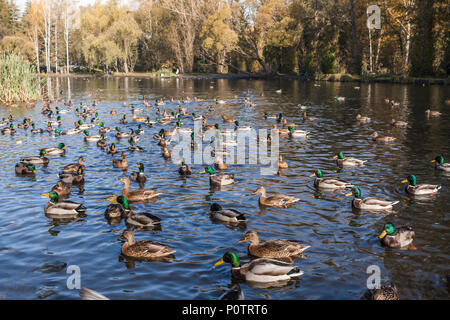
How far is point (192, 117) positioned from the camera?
33719mm

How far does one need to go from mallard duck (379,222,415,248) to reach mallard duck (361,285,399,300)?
267 cm

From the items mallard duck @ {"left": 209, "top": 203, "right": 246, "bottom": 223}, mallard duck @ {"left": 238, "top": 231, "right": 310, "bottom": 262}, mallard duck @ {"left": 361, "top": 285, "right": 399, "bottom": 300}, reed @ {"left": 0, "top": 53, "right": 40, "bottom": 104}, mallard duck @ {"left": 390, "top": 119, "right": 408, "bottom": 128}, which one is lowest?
mallard duck @ {"left": 361, "top": 285, "right": 399, "bottom": 300}

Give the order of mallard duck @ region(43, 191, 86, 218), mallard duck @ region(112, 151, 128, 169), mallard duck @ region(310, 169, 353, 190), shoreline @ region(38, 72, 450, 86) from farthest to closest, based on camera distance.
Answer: shoreline @ region(38, 72, 450, 86), mallard duck @ region(112, 151, 128, 169), mallard duck @ region(310, 169, 353, 190), mallard duck @ region(43, 191, 86, 218)

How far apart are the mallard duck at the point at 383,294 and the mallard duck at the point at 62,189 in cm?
1099

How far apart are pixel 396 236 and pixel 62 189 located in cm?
1106

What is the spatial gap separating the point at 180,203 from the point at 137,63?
102718 mm

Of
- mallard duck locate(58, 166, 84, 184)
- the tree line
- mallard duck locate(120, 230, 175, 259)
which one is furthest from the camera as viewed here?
the tree line

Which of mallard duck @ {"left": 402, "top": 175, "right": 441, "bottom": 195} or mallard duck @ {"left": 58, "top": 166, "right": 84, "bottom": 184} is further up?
mallard duck @ {"left": 58, "top": 166, "right": 84, "bottom": 184}

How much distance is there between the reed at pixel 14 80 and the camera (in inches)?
1464

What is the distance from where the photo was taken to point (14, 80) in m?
38.9

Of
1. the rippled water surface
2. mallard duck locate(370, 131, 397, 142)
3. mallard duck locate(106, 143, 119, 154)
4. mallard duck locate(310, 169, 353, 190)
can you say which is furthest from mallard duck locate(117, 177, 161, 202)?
mallard duck locate(370, 131, 397, 142)

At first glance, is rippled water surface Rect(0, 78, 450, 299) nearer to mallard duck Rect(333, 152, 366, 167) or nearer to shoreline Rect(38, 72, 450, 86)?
mallard duck Rect(333, 152, 366, 167)

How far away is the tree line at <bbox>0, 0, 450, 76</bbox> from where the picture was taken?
64062 mm

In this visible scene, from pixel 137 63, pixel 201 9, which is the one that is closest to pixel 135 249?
pixel 201 9
